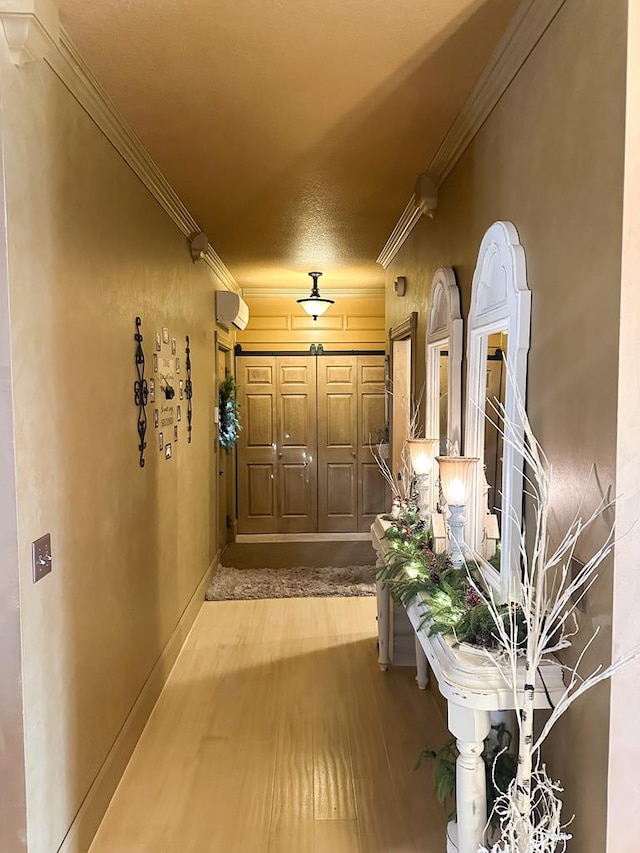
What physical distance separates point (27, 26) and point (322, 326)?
515 cm

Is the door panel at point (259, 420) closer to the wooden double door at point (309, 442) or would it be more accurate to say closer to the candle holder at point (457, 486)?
the wooden double door at point (309, 442)

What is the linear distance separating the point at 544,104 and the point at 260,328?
511 centimetres

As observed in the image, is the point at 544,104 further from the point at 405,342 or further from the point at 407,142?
the point at 405,342

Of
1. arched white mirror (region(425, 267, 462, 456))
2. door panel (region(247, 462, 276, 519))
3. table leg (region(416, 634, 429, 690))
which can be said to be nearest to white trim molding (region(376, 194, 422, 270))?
arched white mirror (region(425, 267, 462, 456))

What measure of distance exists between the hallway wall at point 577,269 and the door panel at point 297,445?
479 cm

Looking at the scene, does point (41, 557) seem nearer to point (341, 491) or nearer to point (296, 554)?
point (296, 554)

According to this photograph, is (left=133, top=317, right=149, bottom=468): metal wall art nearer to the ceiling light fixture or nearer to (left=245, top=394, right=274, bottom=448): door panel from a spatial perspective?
the ceiling light fixture

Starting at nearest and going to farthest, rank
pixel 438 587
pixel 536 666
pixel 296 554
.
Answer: pixel 536 666 < pixel 438 587 < pixel 296 554

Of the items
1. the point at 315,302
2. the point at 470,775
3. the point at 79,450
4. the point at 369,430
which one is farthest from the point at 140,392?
the point at 369,430

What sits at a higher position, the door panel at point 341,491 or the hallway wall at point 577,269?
the hallway wall at point 577,269

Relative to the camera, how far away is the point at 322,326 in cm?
665

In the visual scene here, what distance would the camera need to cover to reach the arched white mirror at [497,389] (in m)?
1.80

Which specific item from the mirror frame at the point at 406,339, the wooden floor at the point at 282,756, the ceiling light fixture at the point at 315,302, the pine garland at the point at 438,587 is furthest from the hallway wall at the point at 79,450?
the ceiling light fixture at the point at 315,302

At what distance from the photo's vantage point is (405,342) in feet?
15.4
